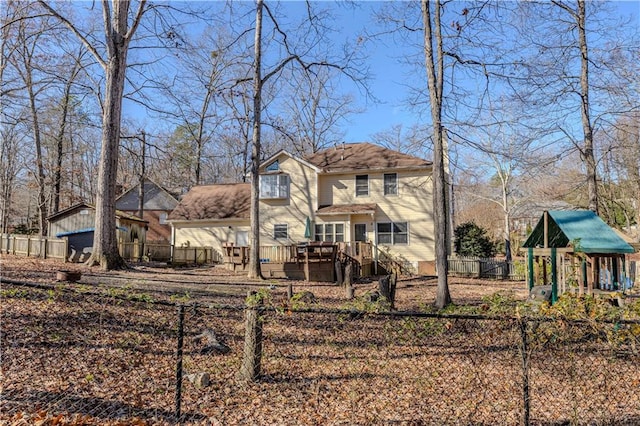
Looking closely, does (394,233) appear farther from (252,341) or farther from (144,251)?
(252,341)

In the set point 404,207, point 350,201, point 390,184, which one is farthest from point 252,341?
point 390,184

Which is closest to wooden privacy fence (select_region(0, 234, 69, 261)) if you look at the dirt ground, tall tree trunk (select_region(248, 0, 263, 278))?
the dirt ground

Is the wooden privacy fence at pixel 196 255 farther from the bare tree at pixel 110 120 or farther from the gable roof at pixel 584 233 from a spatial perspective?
the gable roof at pixel 584 233

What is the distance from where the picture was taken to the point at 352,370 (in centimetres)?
552

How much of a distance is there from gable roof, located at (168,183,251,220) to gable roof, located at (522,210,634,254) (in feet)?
60.0

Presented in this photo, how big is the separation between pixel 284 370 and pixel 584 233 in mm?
7052

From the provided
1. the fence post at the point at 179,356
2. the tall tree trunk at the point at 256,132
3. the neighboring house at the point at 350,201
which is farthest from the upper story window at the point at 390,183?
the fence post at the point at 179,356

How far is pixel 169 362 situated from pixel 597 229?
887 centimetres

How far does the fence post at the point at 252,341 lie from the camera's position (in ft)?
14.7

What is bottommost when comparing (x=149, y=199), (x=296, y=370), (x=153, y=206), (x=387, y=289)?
(x=296, y=370)

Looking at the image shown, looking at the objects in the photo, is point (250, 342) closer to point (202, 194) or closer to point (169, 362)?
point (169, 362)

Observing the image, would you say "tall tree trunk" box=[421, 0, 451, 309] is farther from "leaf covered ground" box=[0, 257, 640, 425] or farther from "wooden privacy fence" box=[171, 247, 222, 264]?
"wooden privacy fence" box=[171, 247, 222, 264]

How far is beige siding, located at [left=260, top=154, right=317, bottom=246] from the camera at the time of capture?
73.9 feet

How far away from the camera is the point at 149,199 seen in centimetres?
3675
